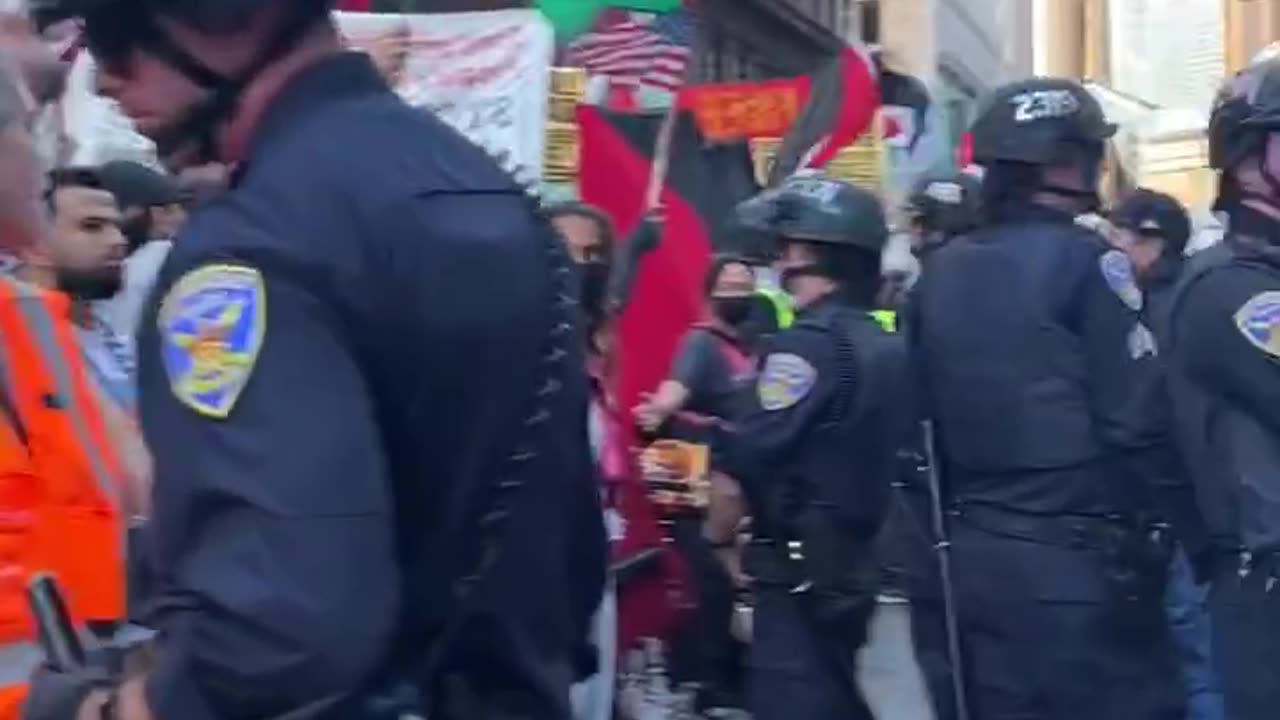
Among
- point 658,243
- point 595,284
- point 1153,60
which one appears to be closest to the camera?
point 595,284

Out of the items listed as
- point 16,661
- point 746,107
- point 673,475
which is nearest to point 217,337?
point 16,661

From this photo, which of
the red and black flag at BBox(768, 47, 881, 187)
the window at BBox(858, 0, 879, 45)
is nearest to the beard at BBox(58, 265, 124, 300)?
the red and black flag at BBox(768, 47, 881, 187)

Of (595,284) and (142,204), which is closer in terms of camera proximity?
(142,204)

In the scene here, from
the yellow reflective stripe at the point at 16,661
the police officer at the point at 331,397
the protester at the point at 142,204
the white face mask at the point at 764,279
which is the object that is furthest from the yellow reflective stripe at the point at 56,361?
the white face mask at the point at 764,279

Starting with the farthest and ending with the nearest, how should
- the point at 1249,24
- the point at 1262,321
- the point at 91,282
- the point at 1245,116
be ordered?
the point at 1249,24
the point at 91,282
the point at 1245,116
the point at 1262,321

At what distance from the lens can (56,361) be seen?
4059mm

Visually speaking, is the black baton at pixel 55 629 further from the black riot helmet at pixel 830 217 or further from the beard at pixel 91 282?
the black riot helmet at pixel 830 217

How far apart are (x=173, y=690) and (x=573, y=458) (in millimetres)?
647

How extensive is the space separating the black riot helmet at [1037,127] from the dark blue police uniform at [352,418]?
3.72m

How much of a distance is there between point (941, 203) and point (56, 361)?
21.5ft

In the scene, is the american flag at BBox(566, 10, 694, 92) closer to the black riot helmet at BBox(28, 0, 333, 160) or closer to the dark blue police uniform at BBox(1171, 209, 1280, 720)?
the dark blue police uniform at BBox(1171, 209, 1280, 720)

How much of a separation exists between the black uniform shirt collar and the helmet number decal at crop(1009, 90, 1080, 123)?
389 cm

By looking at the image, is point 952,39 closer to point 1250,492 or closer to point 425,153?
point 1250,492

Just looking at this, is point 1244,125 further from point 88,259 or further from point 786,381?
point 88,259
